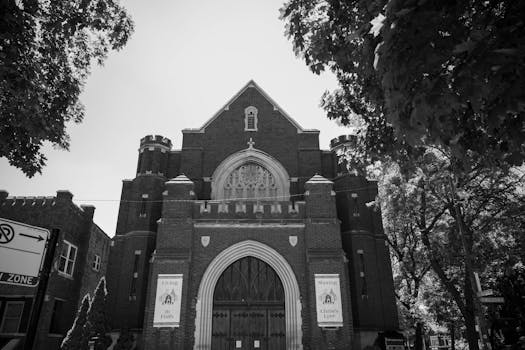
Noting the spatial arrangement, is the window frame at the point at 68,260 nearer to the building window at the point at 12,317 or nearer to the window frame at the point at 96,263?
the building window at the point at 12,317

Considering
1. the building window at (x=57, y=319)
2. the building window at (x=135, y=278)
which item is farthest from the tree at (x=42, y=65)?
the building window at (x=57, y=319)

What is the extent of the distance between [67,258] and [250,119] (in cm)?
1396

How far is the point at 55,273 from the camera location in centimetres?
2142

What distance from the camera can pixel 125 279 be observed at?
21.6 metres

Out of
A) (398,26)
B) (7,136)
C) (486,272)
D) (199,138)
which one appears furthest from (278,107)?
(398,26)

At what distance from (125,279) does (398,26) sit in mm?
20749

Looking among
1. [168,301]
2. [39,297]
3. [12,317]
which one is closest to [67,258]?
[12,317]

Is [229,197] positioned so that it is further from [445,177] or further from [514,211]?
[514,211]

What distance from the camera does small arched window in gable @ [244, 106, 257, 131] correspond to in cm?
2586

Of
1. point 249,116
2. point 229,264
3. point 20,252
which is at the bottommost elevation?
point 20,252

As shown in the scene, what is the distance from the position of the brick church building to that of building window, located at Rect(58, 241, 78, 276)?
2.69 m

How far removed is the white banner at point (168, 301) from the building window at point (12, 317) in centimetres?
773

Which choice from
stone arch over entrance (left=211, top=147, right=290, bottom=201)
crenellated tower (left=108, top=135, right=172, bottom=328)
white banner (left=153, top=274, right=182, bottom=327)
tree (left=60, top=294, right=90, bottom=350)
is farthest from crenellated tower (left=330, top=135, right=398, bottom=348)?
tree (left=60, top=294, right=90, bottom=350)

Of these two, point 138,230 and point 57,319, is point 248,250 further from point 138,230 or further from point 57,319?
point 57,319
